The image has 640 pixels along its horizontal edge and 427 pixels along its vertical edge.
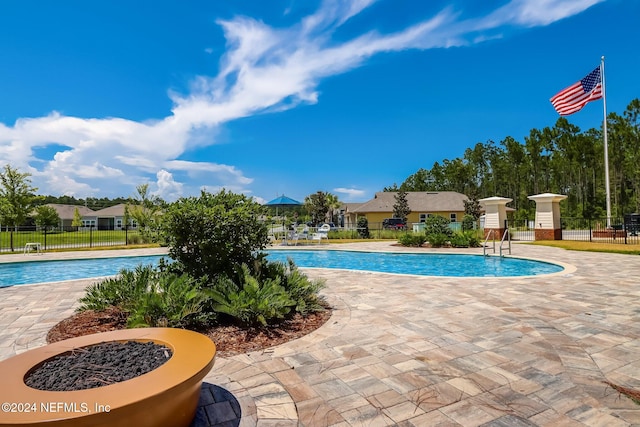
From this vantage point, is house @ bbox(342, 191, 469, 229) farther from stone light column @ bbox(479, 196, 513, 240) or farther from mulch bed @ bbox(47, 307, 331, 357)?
mulch bed @ bbox(47, 307, 331, 357)

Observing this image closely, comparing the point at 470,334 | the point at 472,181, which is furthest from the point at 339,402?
the point at 472,181

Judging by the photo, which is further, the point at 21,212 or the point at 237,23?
the point at 21,212

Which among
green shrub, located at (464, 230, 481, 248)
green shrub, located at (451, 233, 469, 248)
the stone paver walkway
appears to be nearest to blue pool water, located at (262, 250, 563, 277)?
green shrub, located at (451, 233, 469, 248)

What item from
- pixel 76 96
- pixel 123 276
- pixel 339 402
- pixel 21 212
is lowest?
pixel 339 402

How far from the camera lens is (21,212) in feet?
59.7

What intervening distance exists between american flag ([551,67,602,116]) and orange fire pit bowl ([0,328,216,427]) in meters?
23.5

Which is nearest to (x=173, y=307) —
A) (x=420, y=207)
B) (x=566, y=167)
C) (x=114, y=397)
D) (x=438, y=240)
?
(x=114, y=397)

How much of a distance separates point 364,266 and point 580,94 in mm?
16981

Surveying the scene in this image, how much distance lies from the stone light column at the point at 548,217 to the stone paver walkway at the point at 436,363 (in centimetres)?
1320

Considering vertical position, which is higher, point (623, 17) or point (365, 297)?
point (623, 17)

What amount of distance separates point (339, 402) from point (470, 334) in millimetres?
2279

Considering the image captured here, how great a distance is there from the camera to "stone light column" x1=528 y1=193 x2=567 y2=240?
1796 cm

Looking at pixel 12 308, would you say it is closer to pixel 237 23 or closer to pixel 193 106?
pixel 237 23

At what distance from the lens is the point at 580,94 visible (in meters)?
19.5
